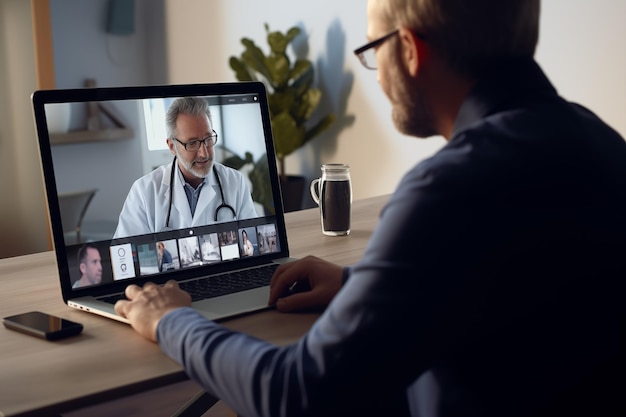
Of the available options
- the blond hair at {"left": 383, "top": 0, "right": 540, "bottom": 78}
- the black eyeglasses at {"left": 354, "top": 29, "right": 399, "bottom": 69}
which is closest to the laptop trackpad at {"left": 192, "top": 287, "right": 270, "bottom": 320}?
the black eyeglasses at {"left": 354, "top": 29, "right": 399, "bottom": 69}

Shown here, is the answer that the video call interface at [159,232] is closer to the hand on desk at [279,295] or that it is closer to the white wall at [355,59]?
the hand on desk at [279,295]

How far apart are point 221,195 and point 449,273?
0.75 m

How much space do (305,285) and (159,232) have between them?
0.93 feet

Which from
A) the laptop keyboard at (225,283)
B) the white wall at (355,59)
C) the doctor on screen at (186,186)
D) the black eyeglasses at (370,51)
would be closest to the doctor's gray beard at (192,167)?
the doctor on screen at (186,186)

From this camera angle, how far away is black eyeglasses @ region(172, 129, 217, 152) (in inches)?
57.3

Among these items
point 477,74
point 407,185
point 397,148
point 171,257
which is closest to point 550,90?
point 477,74

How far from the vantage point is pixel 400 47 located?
1.00 meters

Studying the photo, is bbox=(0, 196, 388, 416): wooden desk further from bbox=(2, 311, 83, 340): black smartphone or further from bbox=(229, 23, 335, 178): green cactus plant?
bbox=(229, 23, 335, 178): green cactus plant

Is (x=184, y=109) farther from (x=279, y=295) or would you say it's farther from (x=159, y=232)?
(x=279, y=295)

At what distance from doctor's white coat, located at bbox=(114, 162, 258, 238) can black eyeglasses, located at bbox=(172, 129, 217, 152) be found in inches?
1.7

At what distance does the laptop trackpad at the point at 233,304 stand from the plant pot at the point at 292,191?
304 cm

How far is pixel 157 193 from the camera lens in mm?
1429

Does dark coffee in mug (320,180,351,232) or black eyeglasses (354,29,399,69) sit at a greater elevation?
black eyeglasses (354,29,399,69)

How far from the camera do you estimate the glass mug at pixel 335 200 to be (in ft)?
6.20
